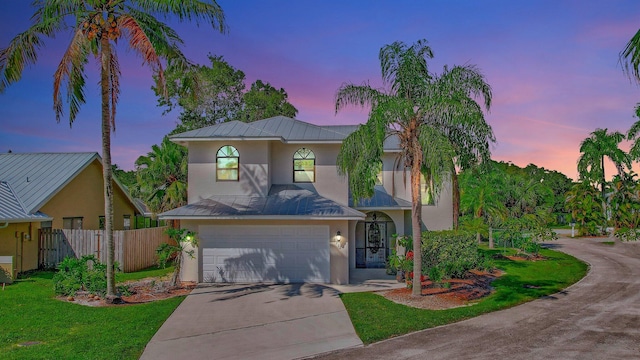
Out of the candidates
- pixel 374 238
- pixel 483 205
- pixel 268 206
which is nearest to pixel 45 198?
pixel 268 206

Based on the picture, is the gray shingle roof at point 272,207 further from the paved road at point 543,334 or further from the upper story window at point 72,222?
the upper story window at point 72,222

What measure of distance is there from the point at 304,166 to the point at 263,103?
75.5 ft

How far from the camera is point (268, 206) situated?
1708cm

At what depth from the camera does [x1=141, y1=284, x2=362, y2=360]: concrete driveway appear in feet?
30.4

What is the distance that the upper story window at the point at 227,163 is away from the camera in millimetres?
18047

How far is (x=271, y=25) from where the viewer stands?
58.4 feet

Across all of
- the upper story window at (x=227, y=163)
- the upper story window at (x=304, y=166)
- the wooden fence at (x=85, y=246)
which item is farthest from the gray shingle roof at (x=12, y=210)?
the upper story window at (x=304, y=166)

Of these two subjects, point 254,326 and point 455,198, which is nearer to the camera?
point 254,326

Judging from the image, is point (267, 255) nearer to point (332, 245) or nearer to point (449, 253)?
point (332, 245)

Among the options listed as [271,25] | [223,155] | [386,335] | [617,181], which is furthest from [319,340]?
[617,181]

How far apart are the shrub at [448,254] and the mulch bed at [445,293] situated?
45 centimetres

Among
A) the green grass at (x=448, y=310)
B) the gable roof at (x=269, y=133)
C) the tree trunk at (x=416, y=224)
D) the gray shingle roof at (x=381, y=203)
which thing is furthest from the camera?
the gray shingle roof at (x=381, y=203)

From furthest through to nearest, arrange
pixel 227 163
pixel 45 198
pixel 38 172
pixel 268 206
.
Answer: pixel 38 172 → pixel 45 198 → pixel 227 163 → pixel 268 206

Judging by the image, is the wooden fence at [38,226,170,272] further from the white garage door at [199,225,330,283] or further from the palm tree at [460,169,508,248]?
the palm tree at [460,169,508,248]
